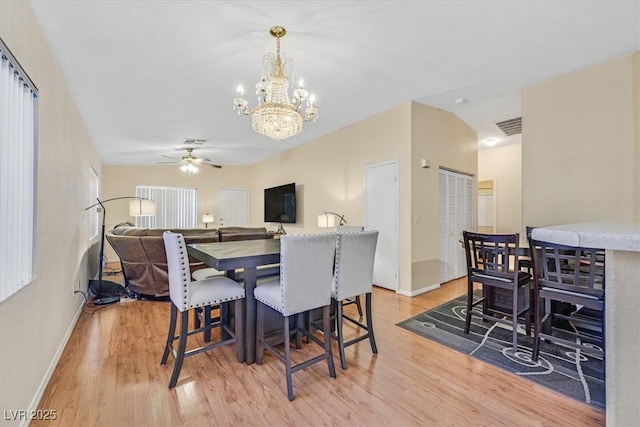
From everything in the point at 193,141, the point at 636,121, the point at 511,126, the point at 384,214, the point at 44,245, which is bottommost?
the point at 44,245

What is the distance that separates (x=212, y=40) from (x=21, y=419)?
2.83 m

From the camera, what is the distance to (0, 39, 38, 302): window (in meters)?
1.34

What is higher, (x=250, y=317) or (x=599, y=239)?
(x=599, y=239)

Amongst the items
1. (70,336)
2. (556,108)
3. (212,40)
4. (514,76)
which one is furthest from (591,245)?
(70,336)

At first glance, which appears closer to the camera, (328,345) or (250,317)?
(328,345)

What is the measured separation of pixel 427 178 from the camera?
414 centimetres

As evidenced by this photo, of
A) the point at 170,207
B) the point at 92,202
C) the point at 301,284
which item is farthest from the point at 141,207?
the point at 301,284

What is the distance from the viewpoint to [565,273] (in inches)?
81.9

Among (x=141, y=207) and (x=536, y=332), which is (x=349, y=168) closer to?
(x=536, y=332)

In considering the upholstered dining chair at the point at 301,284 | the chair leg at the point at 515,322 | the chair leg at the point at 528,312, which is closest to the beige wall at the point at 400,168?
the chair leg at the point at 528,312

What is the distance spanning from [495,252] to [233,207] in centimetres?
742

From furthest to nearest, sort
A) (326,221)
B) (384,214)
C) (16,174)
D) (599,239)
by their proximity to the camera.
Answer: (326,221) < (384,214) < (16,174) < (599,239)

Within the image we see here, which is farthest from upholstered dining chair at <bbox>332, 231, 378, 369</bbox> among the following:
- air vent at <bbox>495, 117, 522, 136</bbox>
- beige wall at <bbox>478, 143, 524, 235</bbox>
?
beige wall at <bbox>478, 143, 524, 235</bbox>

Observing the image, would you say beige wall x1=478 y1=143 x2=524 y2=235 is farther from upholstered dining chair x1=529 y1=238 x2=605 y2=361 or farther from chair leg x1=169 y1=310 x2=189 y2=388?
chair leg x1=169 y1=310 x2=189 y2=388
